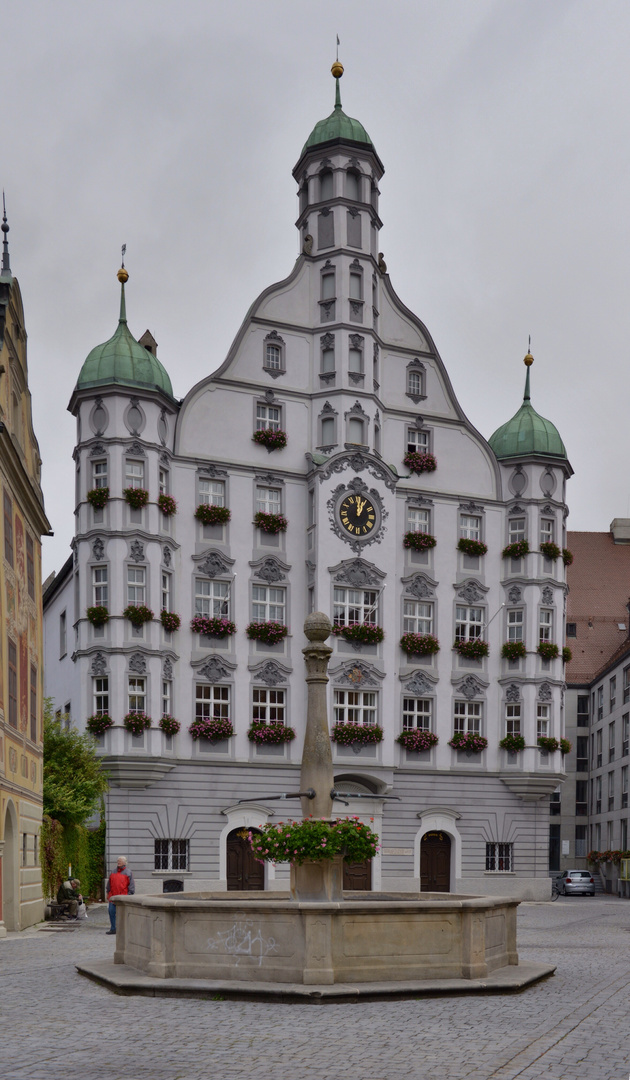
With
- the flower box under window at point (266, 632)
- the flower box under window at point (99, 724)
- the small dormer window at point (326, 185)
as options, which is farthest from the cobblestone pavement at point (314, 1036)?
the small dormer window at point (326, 185)

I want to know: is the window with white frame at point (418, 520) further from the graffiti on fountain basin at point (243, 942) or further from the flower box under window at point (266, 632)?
the graffiti on fountain basin at point (243, 942)

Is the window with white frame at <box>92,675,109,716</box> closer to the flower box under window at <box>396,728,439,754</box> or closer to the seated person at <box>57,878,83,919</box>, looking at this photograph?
the seated person at <box>57,878,83,919</box>

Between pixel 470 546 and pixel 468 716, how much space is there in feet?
22.5

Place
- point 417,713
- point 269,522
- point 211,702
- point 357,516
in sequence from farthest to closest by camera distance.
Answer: point 417,713, point 357,516, point 269,522, point 211,702

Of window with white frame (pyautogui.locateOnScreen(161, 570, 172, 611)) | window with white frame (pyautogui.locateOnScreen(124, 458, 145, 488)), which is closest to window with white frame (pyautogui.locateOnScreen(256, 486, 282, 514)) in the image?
window with white frame (pyautogui.locateOnScreen(161, 570, 172, 611))

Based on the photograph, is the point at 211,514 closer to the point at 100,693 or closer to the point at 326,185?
the point at 100,693

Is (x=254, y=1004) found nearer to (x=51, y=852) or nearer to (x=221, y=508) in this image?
(x=51, y=852)

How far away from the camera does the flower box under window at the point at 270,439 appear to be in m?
49.4

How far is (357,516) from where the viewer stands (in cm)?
4972

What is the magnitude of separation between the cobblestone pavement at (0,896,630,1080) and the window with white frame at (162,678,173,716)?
89.1 ft

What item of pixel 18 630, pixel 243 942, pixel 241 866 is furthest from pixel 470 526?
pixel 243 942

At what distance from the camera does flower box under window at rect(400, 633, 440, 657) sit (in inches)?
1983

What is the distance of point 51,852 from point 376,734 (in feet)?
48.0

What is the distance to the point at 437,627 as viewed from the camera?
51.6m
